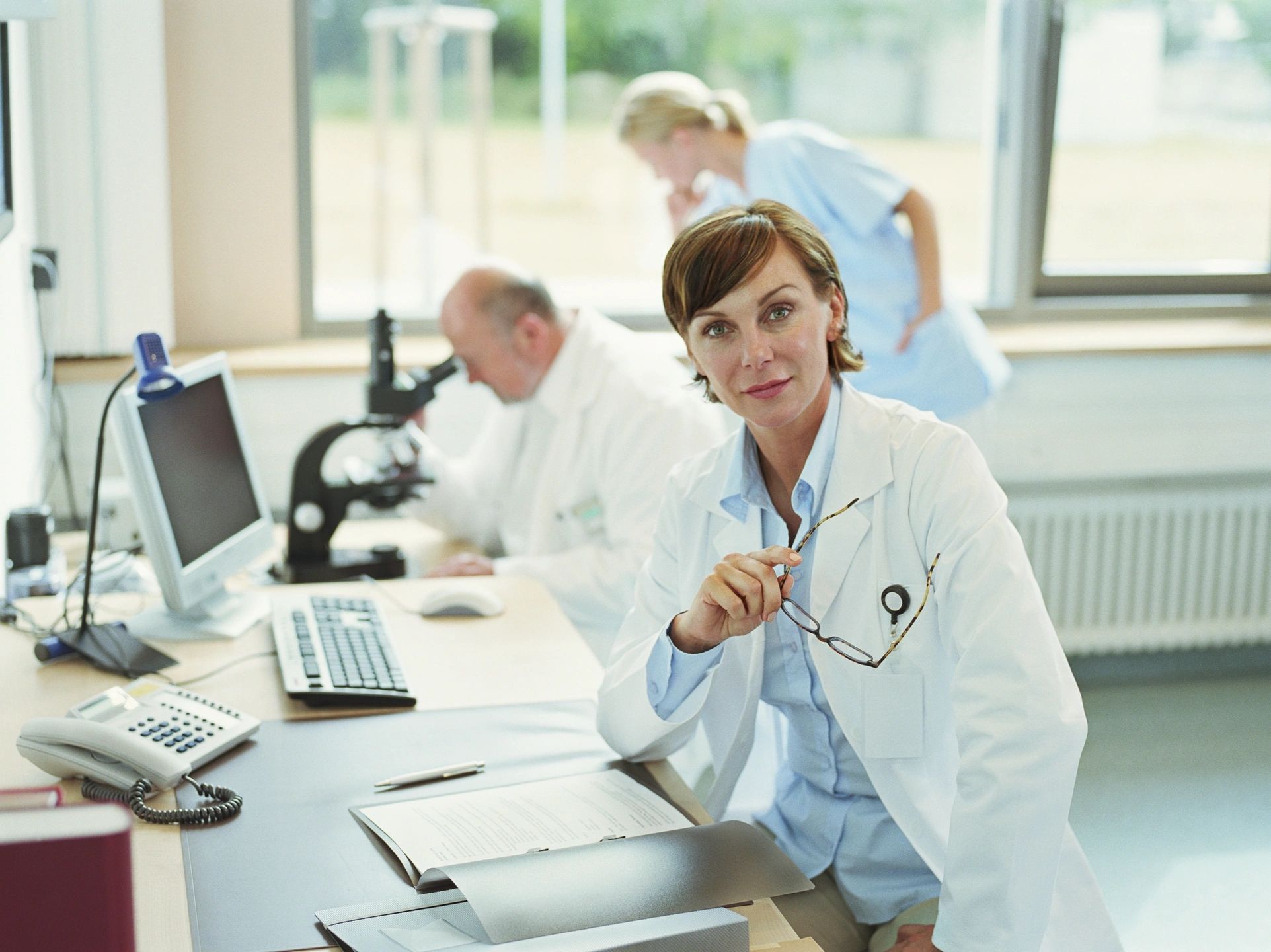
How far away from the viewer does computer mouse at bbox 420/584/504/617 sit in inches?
82.3

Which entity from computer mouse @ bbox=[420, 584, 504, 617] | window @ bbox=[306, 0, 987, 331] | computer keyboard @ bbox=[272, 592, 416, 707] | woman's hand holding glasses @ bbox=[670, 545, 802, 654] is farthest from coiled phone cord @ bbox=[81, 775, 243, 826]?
window @ bbox=[306, 0, 987, 331]

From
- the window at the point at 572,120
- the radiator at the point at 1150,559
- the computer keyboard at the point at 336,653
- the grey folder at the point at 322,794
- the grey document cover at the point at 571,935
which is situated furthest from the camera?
the radiator at the point at 1150,559

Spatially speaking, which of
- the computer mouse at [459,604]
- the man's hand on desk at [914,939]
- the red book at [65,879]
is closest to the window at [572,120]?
the computer mouse at [459,604]

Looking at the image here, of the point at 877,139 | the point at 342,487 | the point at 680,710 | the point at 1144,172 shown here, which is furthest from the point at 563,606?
the point at 1144,172

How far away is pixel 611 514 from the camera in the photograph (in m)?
2.50

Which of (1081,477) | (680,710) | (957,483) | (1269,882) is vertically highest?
(957,483)

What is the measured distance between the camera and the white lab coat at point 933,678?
1326mm

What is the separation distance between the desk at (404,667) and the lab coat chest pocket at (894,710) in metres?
0.22

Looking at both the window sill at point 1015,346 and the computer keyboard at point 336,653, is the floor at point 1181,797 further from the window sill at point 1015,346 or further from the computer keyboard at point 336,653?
the computer keyboard at point 336,653

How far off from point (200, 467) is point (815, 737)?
1022 millimetres

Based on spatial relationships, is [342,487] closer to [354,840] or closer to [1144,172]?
[354,840]

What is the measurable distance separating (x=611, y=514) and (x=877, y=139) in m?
2.07

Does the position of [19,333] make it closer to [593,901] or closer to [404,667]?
[404,667]

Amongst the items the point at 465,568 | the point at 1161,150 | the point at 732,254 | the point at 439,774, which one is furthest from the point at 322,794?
the point at 1161,150
